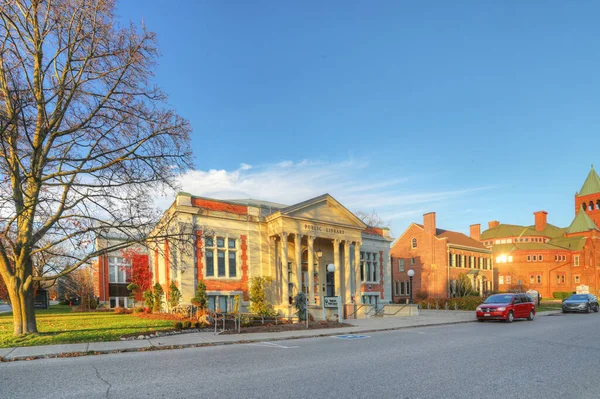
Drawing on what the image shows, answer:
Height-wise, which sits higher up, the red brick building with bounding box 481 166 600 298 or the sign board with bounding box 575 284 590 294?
the red brick building with bounding box 481 166 600 298

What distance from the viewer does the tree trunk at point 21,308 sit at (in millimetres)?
13484

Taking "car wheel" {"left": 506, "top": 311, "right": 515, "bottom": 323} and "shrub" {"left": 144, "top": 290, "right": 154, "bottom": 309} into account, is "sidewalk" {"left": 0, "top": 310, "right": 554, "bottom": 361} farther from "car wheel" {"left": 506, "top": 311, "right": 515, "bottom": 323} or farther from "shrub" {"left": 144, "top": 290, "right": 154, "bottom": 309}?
"shrub" {"left": 144, "top": 290, "right": 154, "bottom": 309}

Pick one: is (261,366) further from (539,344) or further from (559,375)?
(539,344)

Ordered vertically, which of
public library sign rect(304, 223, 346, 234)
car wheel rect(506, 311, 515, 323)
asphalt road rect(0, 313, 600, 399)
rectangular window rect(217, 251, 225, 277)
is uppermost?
public library sign rect(304, 223, 346, 234)

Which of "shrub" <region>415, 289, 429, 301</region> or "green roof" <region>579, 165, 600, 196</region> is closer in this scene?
"shrub" <region>415, 289, 429, 301</region>

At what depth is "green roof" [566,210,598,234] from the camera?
70500mm

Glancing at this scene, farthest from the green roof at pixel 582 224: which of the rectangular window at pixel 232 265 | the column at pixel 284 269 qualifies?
the rectangular window at pixel 232 265

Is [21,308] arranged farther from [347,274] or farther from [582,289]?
[582,289]

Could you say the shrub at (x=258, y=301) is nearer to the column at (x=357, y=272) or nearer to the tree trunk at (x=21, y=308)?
the column at (x=357, y=272)

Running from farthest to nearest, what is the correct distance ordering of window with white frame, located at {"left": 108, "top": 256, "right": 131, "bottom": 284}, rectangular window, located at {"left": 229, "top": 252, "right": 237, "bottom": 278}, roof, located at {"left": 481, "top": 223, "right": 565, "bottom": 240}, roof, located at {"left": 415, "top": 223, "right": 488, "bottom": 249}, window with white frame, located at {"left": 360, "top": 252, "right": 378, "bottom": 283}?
roof, located at {"left": 481, "top": 223, "right": 565, "bottom": 240}, roof, located at {"left": 415, "top": 223, "right": 488, "bottom": 249}, window with white frame, located at {"left": 108, "top": 256, "right": 131, "bottom": 284}, window with white frame, located at {"left": 360, "top": 252, "right": 378, "bottom": 283}, rectangular window, located at {"left": 229, "top": 252, "right": 237, "bottom": 278}

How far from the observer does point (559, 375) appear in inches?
312

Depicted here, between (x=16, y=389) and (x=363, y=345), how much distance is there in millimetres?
9220

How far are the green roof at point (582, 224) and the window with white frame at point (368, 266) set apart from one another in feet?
193

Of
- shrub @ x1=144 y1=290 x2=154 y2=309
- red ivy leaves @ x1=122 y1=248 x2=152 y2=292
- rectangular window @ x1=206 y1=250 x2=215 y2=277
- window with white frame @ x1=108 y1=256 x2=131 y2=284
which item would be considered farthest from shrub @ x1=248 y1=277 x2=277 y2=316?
window with white frame @ x1=108 y1=256 x2=131 y2=284
